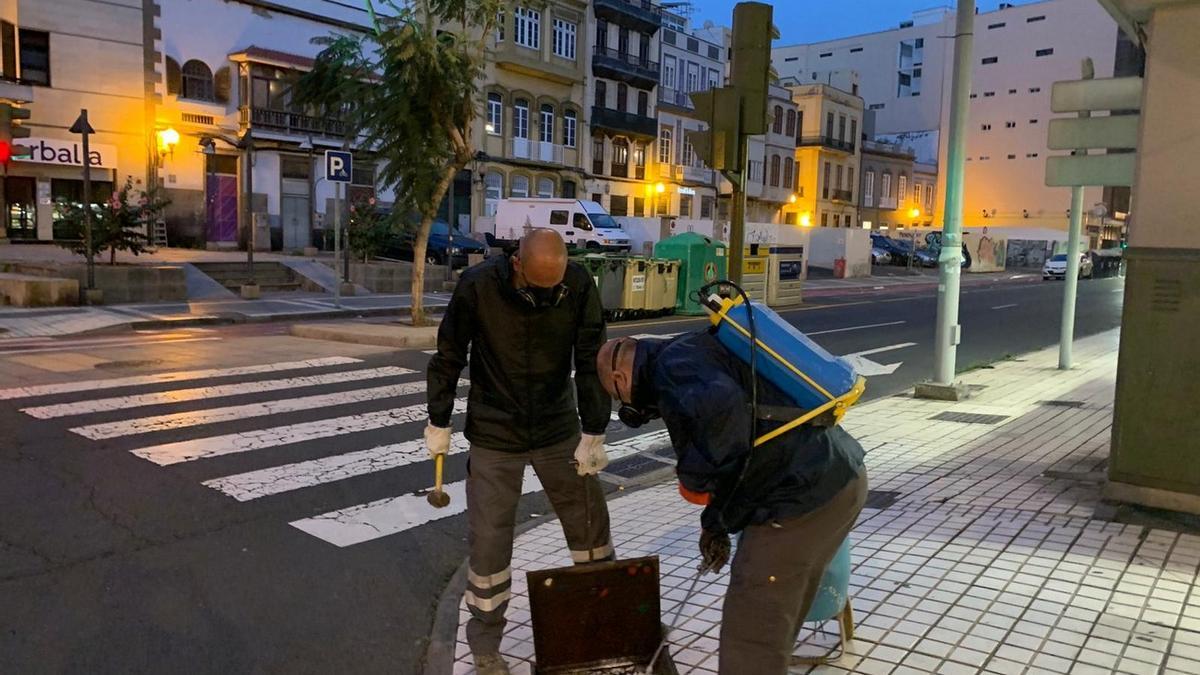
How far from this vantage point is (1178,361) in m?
5.22

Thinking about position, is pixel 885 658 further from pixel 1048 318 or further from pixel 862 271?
pixel 862 271

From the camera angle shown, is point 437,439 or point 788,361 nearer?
point 788,361

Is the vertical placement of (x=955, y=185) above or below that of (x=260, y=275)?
above

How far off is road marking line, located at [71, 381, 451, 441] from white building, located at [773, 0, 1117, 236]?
6100 centimetres

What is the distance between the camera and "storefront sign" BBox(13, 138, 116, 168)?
84.1 ft

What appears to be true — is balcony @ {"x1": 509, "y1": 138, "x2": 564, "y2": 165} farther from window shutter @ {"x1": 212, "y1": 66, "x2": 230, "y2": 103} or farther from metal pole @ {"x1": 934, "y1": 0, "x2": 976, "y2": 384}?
metal pole @ {"x1": 934, "y1": 0, "x2": 976, "y2": 384}

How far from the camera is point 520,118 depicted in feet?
134

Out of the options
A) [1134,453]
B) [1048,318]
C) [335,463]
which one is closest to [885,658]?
[1134,453]

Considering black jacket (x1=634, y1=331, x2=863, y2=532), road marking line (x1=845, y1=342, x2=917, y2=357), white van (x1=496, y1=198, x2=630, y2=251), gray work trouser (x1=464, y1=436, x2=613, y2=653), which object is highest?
white van (x1=496, y1=198, x2=630, y2=251)

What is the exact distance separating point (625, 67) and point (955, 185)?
37133 millimetres

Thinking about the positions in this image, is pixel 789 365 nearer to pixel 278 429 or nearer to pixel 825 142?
pixel 278 429

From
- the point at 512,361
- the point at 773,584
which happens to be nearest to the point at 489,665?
the point at 512,361

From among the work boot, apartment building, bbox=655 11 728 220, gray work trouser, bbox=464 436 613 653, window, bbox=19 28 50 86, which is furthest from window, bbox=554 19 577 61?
the work boot

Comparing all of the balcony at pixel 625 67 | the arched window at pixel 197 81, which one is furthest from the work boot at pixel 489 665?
the balcony at pixel 625 67
